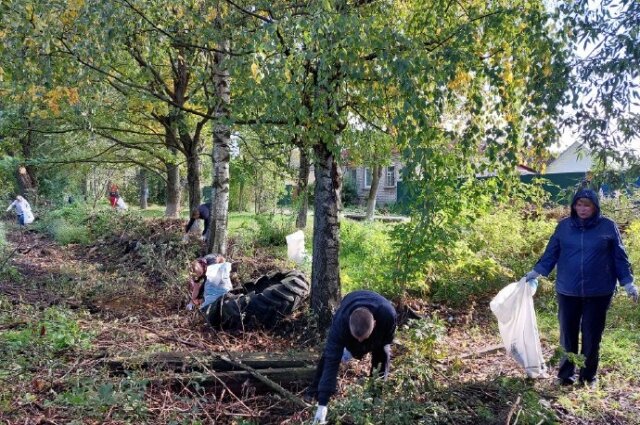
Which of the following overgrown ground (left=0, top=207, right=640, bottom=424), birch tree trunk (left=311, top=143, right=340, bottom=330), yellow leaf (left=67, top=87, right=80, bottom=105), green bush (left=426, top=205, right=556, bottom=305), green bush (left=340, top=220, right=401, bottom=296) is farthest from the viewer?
green bush (left=426, top=205, right=556, bottom=305)

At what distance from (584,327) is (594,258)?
2.00 ft

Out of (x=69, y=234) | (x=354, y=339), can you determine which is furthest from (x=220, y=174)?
(x=69, y=234)

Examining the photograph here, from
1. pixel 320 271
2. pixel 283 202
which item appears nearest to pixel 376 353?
pixel 320 271

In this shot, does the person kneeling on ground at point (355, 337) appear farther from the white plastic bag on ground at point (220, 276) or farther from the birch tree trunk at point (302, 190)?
the birch tree trunk at point (302, 190)

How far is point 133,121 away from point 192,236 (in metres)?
4.44

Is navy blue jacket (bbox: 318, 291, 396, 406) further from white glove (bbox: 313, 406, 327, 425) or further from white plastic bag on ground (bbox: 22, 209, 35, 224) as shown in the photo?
white plastic bag on ground (bbox: 22, 209, 35, 224)

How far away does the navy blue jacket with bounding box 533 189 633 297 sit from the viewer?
4.25 m

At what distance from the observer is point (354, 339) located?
391cm

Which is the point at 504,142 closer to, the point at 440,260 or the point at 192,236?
the point at 440,260

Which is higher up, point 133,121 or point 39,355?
point 133,121

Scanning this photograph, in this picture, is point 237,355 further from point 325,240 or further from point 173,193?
point 173,193

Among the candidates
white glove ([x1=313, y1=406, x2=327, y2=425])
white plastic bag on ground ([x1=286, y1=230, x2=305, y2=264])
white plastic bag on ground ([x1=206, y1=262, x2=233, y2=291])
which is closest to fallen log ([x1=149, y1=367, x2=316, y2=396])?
white glove ([x1=313, y1=406, x2=327, y2=425])

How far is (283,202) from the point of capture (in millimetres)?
15977

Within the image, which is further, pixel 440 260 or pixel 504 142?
pixel 440 260
